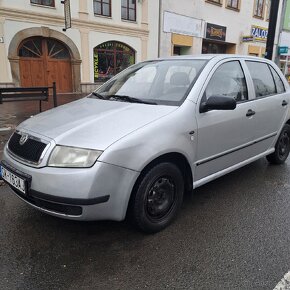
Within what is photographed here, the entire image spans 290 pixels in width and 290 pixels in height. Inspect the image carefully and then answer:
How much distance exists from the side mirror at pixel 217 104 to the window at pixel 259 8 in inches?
1004

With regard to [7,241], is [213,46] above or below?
above

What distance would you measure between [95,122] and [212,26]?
816 inches

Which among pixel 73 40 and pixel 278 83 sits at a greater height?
pixel 73 40

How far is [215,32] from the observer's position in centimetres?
2161

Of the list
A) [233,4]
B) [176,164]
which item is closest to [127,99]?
[176,164]

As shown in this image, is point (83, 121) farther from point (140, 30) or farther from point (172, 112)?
point (140, 30)

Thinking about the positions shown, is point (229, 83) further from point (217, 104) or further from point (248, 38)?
point (248, 38)

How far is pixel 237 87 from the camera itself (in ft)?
12.3

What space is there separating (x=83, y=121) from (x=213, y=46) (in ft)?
71.9

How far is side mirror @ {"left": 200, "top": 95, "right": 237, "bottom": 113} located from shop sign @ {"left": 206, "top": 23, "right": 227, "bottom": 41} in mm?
19519

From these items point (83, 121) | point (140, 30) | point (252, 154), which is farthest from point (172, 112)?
point (140, 30)

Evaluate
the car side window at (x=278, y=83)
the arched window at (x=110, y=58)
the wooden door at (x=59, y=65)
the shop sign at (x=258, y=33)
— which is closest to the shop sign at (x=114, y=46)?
the arched window at (x=110, y=58)

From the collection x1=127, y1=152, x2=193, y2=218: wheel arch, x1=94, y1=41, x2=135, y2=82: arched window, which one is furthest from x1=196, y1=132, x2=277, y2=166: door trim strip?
x1=94, y1=41, x2=135, y2=82: arched window

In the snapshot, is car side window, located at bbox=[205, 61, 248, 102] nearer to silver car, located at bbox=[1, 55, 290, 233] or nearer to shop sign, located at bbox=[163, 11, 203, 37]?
silver car, located at bbox=[1, 55, 290, 233]
